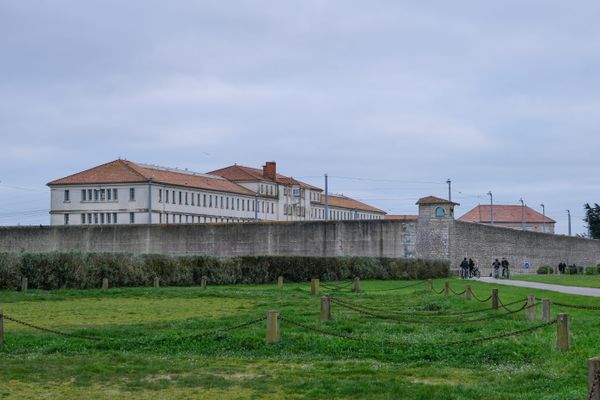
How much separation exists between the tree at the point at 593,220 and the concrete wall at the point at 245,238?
50471 mm

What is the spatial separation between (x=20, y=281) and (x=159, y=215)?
51.1 meters

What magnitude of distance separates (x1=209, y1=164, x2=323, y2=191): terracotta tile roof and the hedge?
60.3 m

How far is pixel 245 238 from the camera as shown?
5834cm

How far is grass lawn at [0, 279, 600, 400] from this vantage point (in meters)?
12.4

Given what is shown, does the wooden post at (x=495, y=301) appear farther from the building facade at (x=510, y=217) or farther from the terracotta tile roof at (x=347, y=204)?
the building facade at (x=510, y=217)

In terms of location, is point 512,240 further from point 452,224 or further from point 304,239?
point 304,239

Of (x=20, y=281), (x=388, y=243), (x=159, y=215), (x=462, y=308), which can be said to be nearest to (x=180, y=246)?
(x=388, y=243)

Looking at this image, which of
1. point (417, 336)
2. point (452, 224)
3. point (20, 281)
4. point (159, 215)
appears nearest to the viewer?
point (417, 336)

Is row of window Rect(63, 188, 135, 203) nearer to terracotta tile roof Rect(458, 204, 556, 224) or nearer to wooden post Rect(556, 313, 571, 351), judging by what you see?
terracotta tile roof Rect(458, 204, 556, 224)

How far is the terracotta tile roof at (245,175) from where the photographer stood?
11150 cm

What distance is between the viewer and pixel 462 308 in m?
24.1

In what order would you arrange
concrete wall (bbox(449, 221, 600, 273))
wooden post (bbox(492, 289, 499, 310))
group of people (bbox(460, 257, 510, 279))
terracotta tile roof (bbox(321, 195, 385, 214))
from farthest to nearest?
terracotta tile roof (bbox(321, 195, 385, 214))
concrete wall (bbox(449, 221, 600, 273))
group of people (bbox(460, 257, 510, 279))
wooden post (bbox(492, 289, 499, 310))

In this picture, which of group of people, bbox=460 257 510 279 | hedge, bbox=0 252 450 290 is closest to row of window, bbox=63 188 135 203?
hedge, bbox=0 252 450 290

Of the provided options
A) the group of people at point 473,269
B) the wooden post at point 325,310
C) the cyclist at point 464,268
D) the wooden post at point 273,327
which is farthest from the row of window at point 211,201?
the wooden post at point 273,327
